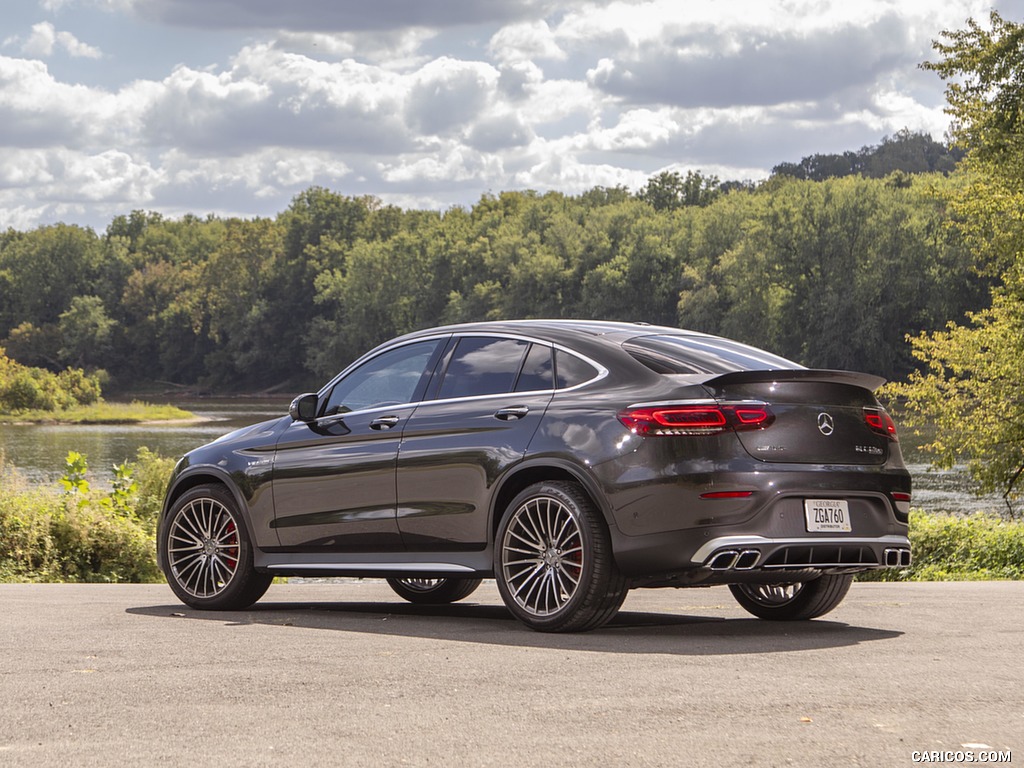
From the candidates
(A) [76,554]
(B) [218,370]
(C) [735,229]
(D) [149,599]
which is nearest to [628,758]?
(D) [149,599]

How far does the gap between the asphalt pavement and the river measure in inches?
720

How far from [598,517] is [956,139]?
26273 millimetres

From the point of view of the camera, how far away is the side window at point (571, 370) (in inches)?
308

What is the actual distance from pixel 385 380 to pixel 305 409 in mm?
546

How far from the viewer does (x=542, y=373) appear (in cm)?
804

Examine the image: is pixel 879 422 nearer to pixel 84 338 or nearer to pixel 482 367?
pixel 482 367

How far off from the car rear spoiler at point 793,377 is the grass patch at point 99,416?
8356 centimetres

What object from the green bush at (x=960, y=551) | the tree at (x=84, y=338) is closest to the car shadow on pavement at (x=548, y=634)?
the green bush at (x=960, y=551)

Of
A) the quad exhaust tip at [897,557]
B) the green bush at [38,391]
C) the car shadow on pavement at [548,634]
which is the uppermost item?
the quad exhaust tip at [897,557]

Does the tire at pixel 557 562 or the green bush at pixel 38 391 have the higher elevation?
the tire at pixel 557 562

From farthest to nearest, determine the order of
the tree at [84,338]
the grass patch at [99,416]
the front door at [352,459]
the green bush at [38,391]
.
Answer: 1. the tree at [84,338]
2. the green bush at [38,391]
3. the grass patch at [99,416]
4. the front door at [352,459]

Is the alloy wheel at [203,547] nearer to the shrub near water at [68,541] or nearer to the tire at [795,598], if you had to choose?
the tire at [795,598]

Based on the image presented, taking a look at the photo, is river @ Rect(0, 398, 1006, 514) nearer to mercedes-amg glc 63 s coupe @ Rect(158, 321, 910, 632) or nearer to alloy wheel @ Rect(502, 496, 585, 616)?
mercedes-amg glc 63 s coupe @ Rect(158, 321, 910, 632)

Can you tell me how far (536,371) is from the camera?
808cm
